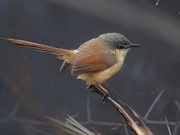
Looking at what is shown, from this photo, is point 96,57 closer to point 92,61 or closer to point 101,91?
point 92,61

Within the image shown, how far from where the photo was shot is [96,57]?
12.6 feet

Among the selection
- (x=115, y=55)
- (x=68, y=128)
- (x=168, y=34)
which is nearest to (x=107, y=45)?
(x=115, y=55)

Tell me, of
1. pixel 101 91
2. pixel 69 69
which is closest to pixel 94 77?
pixel 101 91

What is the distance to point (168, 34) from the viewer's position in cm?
345

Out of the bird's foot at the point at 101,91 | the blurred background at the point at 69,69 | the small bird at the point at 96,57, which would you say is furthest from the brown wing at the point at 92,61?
the blurred background at the point at 69,69

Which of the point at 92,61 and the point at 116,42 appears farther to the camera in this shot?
the point at 116,42

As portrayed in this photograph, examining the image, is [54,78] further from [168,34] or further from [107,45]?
A: [168,34]

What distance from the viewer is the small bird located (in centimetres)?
364

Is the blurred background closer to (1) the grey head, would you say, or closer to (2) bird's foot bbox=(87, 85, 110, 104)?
(1) the grey head

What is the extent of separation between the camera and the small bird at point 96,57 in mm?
3641

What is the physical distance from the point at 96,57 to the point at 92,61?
4.2 inches

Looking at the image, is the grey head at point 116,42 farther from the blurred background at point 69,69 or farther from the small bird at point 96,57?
the blurred background at point 69,69

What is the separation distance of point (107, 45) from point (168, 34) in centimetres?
69

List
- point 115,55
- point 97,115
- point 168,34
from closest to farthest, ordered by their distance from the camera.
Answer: point 168,34 → point 115,55 → point 97,115
